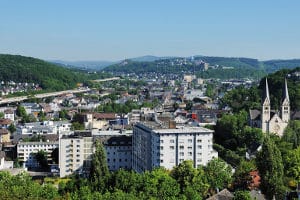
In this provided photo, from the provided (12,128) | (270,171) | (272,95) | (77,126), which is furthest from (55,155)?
(272,95)

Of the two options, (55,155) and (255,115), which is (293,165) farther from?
(55,155)

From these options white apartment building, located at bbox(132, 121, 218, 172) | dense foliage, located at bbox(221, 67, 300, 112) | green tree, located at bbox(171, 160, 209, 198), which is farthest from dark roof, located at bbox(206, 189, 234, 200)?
dense foliage, located at bbox(221, 67, 300, 112)

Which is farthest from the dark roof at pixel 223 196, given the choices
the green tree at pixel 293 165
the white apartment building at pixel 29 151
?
the white apartment building at pixel 29 151

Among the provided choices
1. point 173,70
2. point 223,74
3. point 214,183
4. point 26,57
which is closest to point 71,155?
point 214,183

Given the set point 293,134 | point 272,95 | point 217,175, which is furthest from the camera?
point 272,95

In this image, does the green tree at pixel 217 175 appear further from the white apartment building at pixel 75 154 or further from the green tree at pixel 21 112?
the green tree at pixel 21 112
